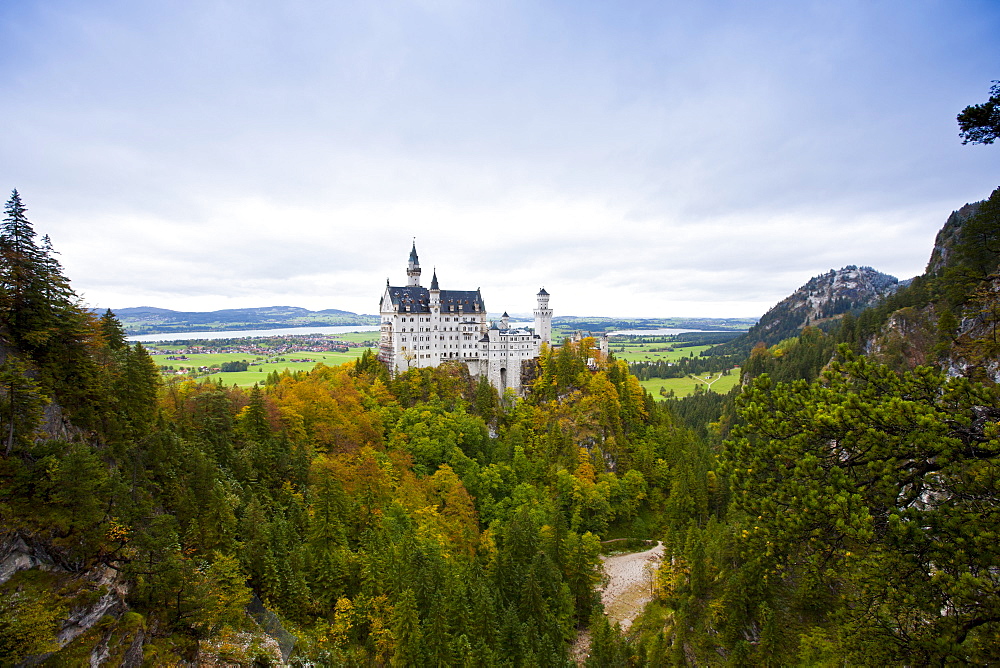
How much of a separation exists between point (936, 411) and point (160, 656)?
27.1 meters

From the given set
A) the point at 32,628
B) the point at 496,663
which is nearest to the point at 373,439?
the point at 496,663

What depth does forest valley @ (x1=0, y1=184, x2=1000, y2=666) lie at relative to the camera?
353 inches

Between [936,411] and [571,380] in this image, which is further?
[571,380]

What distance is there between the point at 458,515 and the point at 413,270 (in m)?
45.5

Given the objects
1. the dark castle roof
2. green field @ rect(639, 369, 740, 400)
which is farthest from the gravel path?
green field @ rect(639, 369, 740, 400)

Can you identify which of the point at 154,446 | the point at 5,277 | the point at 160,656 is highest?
the point at 5,277

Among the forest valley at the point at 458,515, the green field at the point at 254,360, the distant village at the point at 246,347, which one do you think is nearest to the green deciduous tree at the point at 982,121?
the forest valley at the point at 458,515

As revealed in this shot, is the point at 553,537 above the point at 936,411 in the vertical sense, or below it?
below

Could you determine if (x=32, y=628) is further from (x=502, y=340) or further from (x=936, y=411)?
(x=502, y=340)

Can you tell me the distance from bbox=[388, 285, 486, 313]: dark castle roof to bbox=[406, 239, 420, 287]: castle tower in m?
2.17

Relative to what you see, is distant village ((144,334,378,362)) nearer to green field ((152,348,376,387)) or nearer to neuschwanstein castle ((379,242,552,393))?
green field ((152,348,376,387))

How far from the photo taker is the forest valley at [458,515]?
896cm

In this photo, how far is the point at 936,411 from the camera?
9.05 m

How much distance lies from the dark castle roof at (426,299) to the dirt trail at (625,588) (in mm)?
42850
